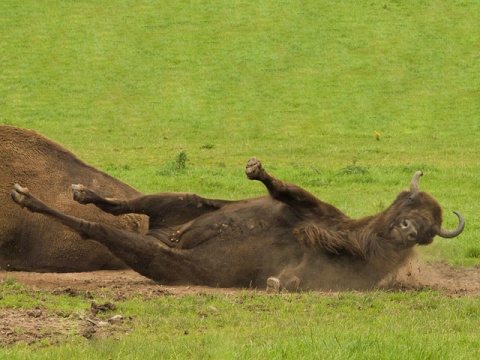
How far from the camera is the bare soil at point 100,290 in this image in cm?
649

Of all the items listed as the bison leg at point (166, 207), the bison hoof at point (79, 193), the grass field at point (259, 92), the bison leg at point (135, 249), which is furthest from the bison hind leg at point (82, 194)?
the grass field at point (259, 92)

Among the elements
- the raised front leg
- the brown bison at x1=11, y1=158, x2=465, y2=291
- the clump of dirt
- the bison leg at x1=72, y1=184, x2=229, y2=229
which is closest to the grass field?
the brown bison at x1=11, y1=158, x2=465, y2=291

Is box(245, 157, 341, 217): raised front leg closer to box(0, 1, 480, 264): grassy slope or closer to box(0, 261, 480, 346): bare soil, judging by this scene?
box(0, 261, 480, 346): bare soil

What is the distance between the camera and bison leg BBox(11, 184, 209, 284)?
8617mm

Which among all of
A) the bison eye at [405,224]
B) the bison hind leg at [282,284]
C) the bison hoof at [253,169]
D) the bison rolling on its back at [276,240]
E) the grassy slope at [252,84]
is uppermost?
the bison hoof at [253,169]

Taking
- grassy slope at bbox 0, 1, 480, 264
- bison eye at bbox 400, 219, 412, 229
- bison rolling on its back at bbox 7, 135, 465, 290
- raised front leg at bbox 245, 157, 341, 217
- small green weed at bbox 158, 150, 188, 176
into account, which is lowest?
grassy slope at bbox 0, 1, 480, 264

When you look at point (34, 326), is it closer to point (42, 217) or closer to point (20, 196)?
point (20, 196)

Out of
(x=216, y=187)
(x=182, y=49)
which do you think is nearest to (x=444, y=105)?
(x=182, y=49)

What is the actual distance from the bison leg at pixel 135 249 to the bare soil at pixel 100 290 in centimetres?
16

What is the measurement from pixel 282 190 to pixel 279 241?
19.5 inches

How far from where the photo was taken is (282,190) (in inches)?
354

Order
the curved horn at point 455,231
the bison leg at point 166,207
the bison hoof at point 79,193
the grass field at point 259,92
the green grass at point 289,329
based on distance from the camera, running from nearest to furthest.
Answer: the green grass at point 289,329 < the curved horn at point 455,231 < the bison hoof at point 79,193 < the bison leg at point 166,207 < the grass field at point 259,92

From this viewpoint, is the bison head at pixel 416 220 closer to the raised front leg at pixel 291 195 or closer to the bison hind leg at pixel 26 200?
the raised front leg at pixel 291 195

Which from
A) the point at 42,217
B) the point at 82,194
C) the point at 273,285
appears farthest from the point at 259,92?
the point at 273,285
